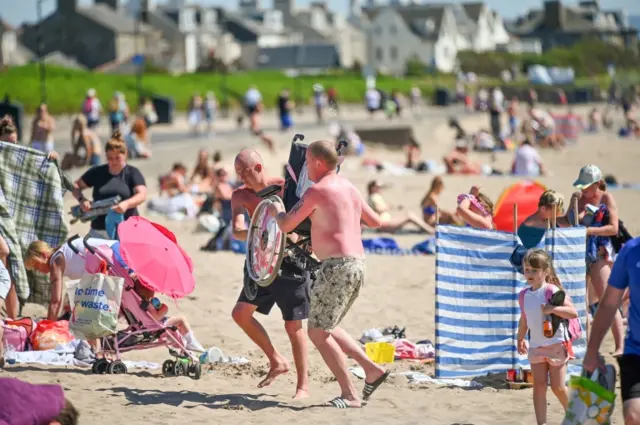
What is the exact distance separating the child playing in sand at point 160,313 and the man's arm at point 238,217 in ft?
2.81

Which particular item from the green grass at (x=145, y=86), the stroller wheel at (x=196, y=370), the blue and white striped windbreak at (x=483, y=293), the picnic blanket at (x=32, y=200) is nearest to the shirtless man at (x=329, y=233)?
the blue and white striped windbreak at (x=483, y=293)

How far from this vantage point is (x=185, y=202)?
1850 centimetres

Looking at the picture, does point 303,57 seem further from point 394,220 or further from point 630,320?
point 630,320

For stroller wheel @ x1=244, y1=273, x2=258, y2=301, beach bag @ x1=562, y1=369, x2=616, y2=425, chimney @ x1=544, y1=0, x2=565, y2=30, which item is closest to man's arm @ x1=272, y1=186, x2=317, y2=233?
stroller wheel @ x1=244, y1=273, x2=258, y2=301

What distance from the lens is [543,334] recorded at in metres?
7.00

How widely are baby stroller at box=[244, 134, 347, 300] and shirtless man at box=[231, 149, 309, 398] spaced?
0.30ft

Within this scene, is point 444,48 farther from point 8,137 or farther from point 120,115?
point 8,137

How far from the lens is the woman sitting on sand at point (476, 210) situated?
353 inches

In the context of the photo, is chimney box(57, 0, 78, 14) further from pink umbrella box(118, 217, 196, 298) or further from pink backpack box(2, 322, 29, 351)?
pink umbrella box(118, 217, 196, 298)

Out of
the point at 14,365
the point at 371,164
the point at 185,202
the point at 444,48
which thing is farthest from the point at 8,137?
the point at 444,48

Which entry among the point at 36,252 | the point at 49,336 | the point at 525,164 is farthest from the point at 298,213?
the point at 525,164

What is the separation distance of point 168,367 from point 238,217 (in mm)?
1294

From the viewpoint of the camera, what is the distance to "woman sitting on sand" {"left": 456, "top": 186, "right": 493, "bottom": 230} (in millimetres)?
8961

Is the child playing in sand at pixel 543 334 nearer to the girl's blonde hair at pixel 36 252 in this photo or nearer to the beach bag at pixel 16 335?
the girl's blonde hair at pixel 36 252
